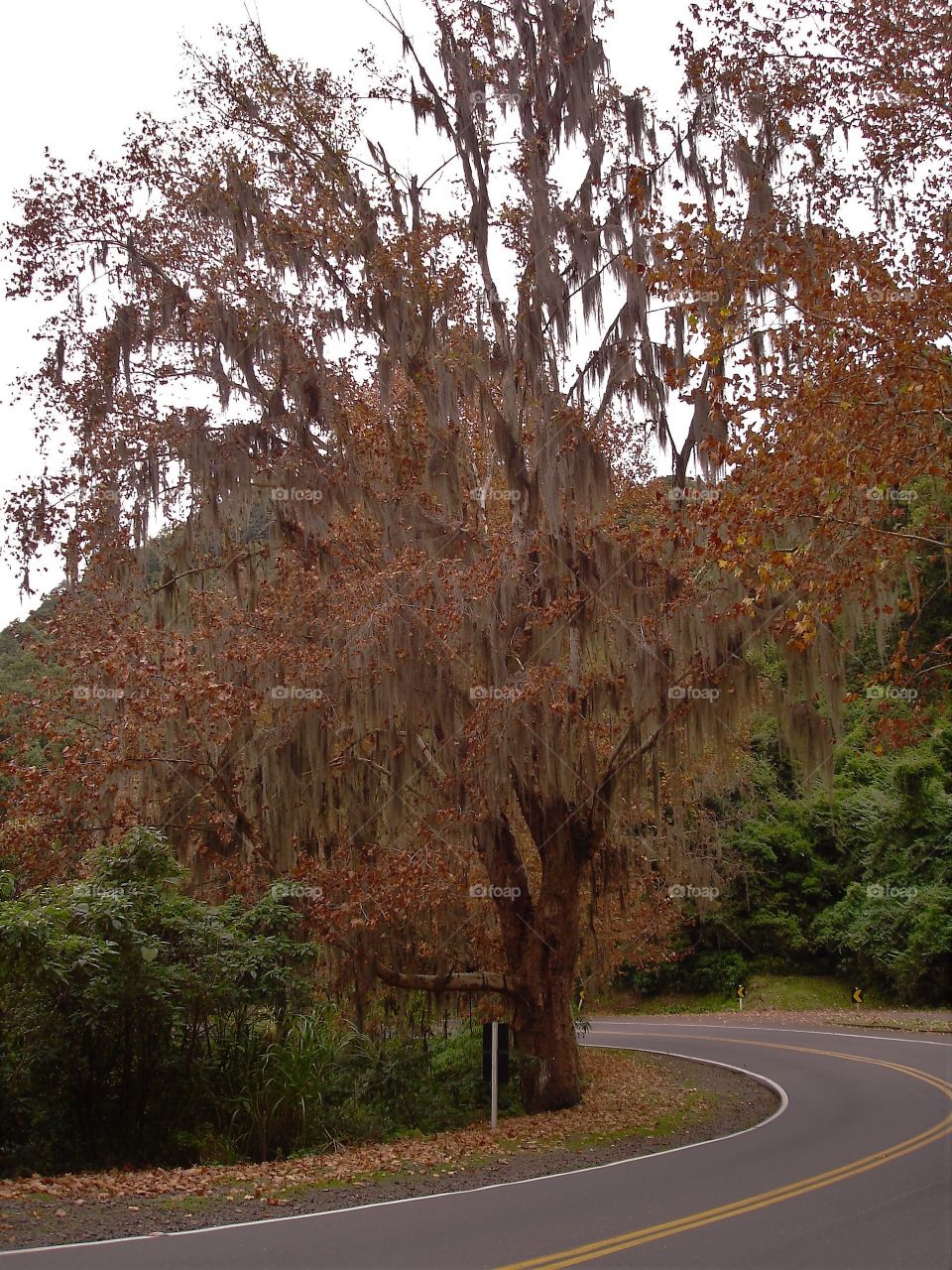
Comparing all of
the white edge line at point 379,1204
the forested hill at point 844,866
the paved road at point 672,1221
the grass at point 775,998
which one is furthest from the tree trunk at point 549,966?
the grass at point 775,998

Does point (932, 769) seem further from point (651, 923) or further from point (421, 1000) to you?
point (421, 1000)

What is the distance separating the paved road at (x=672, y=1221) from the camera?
6.57 m

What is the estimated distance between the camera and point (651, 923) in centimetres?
1973

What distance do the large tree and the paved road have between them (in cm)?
407

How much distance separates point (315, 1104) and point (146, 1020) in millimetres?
2374

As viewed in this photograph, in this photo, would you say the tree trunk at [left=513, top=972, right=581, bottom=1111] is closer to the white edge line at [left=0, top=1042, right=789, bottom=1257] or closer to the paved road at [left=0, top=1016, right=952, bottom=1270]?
the white edge line at [left=0, top=1042, right=789, bottom=1257]

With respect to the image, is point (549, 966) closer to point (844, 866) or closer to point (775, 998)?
point (775, 998)

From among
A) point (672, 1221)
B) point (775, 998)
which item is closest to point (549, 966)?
point (672, 1221)

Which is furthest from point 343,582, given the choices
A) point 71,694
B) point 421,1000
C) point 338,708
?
point 421,1000

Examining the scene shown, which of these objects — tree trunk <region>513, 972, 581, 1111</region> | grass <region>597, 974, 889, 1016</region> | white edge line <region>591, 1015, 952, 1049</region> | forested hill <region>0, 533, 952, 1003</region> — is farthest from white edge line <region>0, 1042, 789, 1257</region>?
grass <region>597, 974, 889, 1016</region>

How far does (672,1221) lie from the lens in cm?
755

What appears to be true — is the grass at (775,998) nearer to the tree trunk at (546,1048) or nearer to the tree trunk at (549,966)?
the tree trunk at (546,1048)

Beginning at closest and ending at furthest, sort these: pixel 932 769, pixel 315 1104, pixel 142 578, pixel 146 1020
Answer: pixel 146 1020
pixel 315 1104
pixel 142 578
pixel 932 769

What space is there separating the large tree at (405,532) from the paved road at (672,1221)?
13.4 ft
